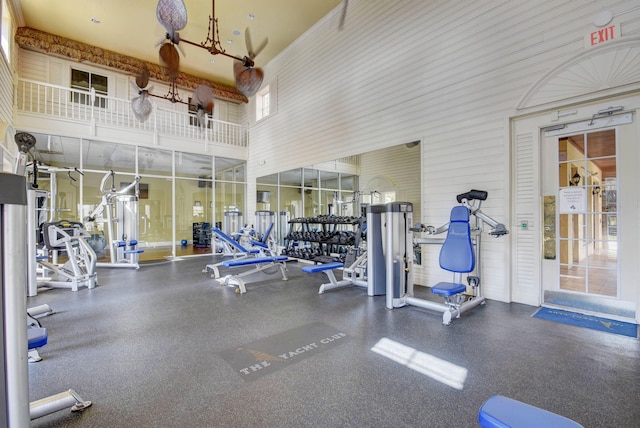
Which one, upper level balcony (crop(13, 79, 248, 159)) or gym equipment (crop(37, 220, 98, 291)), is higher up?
upper level balcony (crop(13, 79, 248, 159))

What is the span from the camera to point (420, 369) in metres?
2.25

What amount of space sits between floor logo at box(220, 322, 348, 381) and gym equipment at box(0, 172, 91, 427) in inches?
53.8

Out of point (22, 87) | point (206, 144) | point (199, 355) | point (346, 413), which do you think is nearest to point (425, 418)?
point (346, 413)

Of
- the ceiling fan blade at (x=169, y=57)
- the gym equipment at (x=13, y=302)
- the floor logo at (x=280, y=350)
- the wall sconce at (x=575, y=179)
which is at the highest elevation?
the ceiling fan blade at (x=169, y=57)

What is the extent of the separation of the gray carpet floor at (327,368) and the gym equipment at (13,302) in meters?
0.88

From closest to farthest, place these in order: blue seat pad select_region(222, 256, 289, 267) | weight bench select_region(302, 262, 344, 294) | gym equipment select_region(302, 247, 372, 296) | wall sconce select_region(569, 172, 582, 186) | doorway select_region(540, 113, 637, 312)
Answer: doorway select_region(540, 113, 637, 312) → wall sconce select_region(569, 172, 582, 186) → weight bench select_region(302, 262, 344, 294) → gym equipment select_region(302, 247, 372, 296) → blue seat pad select_region(222, 256, 289, 267)

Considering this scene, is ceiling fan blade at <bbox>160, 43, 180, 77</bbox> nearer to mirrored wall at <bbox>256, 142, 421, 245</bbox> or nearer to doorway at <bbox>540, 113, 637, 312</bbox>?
mirrored wall at <bbox>256, 142, 421, 245</bbox>

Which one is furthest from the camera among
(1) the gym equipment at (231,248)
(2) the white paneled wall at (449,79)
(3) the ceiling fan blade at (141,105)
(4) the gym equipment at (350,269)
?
(1) the gym equipment at (231,248)

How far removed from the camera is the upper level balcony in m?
7.29

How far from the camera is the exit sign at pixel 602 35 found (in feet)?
10.4

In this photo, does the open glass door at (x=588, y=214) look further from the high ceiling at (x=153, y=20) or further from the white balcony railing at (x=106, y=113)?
the white balcony railing at (x=106, y=113)

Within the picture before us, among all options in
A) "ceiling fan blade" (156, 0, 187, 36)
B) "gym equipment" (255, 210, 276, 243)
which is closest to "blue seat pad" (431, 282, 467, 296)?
"ceiling fan blade" (156, 0, 187, 36)

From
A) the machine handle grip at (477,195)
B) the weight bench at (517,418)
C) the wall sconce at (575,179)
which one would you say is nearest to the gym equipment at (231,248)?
the machine handle grip at (477,195)

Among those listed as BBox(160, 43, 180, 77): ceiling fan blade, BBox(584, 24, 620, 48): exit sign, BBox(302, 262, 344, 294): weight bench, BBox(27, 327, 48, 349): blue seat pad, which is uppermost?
BBox(160, 43, 180, 77): ceiling fan blade
